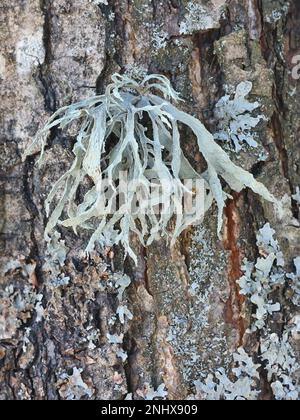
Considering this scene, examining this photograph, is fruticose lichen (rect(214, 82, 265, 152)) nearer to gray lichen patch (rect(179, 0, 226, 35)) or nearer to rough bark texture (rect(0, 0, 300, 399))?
rough bark texture (rect(0, 0, 300, 399))

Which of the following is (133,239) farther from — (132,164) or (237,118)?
(237,118)

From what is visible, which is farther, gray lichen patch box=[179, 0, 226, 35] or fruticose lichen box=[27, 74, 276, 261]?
gray lichen patch box=[179, 0, 226, 35]

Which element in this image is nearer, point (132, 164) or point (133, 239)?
point (132, 164)

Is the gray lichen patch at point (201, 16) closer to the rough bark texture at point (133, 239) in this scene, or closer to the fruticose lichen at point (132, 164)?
the rough bark texture at point (133, 239)

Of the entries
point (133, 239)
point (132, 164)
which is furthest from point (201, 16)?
point (133, 239)

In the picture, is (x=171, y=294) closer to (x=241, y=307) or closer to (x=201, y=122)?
(x=241, y=307)

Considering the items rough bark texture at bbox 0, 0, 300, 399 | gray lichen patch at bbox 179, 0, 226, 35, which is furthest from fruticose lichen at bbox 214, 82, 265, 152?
gray lichen patch at bbox 179, 0, 226, 35
